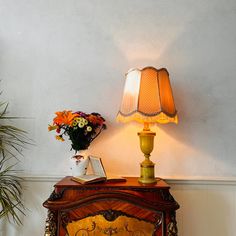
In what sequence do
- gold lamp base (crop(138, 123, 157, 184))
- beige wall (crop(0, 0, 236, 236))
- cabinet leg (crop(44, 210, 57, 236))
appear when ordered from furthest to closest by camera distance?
beige wall (crop(0, 0, 236, 236)) → gold lamp base (crop(138, 123, 157, 184)) → cabinet leg (crop(44, 210, 57, 236))

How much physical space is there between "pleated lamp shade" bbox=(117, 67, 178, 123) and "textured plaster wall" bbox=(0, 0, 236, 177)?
308 mm

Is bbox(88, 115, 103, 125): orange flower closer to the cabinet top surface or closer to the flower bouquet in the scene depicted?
the flower bouquet

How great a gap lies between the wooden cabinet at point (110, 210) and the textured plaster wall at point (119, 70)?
348mm

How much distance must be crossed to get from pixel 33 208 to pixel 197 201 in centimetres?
118

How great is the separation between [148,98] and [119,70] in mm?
465

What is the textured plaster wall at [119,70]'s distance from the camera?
172 cm

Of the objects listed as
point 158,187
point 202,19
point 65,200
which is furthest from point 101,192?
point 202,19

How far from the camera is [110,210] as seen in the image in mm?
1355

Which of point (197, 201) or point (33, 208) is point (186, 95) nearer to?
point (197, 201)

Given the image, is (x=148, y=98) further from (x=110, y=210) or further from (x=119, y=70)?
(x=110, y=210)

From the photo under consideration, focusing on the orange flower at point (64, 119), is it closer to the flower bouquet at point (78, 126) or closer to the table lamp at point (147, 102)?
the flower bouquet at point (78, 126)

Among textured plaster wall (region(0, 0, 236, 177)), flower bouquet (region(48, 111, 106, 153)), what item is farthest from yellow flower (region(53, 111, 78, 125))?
textured plaster wall (region(0, 0, 236, 177))

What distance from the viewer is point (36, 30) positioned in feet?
5.91

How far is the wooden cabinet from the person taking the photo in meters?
1.34
